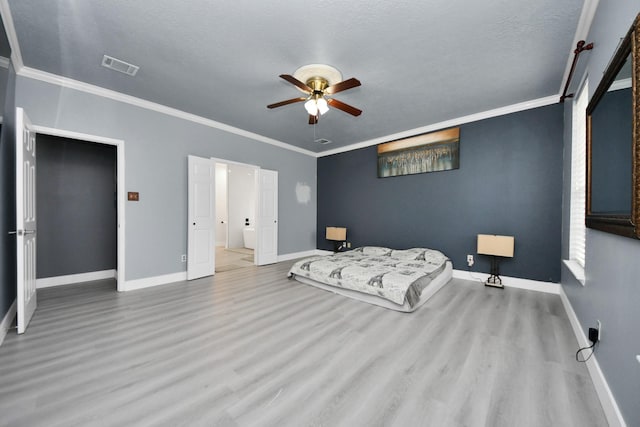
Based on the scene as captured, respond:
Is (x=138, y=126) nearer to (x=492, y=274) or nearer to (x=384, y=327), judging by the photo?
(x=384, y=327)

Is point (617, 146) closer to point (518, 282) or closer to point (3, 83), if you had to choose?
point (518, 282)

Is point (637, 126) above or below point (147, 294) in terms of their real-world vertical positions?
above

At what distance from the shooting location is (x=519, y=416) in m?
1.40

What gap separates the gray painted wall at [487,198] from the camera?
11.7ft

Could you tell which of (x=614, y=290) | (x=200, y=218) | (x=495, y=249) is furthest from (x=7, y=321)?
(x=495, y=249)

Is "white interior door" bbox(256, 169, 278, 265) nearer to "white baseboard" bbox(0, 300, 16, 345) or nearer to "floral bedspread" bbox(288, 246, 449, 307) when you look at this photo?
"floral bedspread" bbox(288, 246, 449, 307)

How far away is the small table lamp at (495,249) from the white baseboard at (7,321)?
5462mm

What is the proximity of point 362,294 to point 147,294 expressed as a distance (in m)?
2.95

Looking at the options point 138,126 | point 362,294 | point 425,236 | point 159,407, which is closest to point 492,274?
point 425,236

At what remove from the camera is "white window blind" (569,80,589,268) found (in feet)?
8.80

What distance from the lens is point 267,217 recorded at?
5.48 meters

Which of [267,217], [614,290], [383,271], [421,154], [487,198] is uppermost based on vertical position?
[421,154]

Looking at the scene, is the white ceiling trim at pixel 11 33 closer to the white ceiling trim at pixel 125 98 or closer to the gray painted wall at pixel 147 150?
the white ceiling trim at pixel 125 98

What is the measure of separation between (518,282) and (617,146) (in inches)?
119
